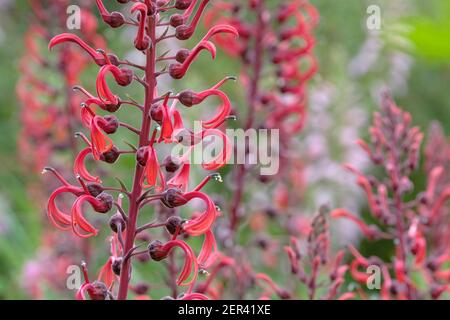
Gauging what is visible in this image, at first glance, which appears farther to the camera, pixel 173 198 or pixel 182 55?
pixel 182 55

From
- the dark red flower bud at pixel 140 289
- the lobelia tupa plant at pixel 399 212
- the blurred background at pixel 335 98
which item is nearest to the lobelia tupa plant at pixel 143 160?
the dark red flower bud at pixel 140 289

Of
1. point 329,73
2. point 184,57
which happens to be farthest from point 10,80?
point 184,57

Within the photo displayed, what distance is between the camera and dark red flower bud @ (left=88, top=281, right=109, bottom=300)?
231 cm

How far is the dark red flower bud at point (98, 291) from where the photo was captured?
231 cm

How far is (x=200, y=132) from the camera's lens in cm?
237

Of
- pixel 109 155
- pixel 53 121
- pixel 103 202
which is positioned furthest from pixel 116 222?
pixel 53 121

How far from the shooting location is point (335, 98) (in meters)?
6.36

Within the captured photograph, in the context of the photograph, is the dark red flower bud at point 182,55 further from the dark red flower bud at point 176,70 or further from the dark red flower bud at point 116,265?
the dark red flower bud at point 116,265

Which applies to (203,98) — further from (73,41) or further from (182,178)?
(73,41)

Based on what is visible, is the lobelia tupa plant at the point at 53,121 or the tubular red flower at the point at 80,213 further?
Result: the lobelia tupa plant at the point at 53,121

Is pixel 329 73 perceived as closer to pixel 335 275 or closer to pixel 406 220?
pixel 406 220

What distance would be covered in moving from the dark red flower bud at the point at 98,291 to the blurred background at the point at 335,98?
202 cm

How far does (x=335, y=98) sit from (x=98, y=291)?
4.32 metres
